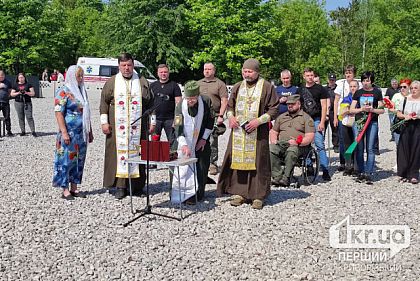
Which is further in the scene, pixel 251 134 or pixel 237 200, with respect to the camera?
pixel 237 200

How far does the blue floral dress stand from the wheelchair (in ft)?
11.1

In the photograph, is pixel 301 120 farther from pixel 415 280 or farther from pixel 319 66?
pixel 319 66

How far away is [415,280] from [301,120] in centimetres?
410

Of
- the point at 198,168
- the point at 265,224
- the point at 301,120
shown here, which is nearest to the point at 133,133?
the point at 198,168

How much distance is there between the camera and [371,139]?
8.59 m

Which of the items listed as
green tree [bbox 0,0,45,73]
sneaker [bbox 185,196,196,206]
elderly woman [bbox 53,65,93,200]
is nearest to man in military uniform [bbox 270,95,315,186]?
sneaker [bbox 185,196,196,206]

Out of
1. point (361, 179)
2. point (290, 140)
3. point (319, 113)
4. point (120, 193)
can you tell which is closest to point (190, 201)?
point (120, 193)

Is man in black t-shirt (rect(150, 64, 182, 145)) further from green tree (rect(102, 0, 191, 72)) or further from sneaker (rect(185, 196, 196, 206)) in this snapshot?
green tree (rect(102, 0, 191, 72))

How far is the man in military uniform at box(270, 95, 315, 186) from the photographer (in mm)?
8102

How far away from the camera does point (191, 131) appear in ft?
22.5

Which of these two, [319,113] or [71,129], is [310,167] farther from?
[71,129]

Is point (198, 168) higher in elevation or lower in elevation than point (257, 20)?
lower

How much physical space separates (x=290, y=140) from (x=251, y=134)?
5.29 ft

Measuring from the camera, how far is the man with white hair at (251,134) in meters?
6.71
